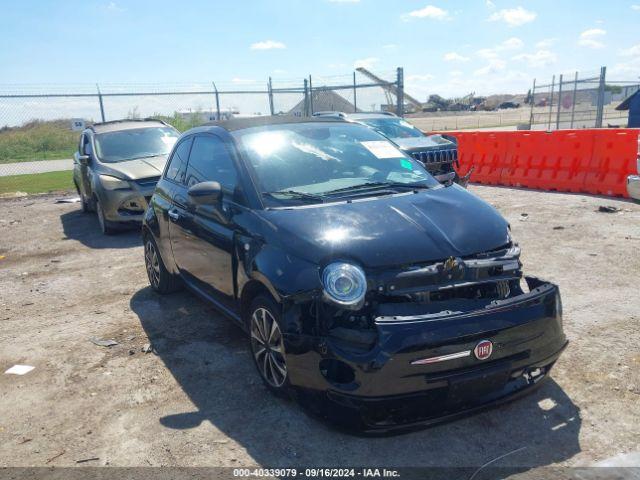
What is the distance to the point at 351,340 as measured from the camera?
2.90 metres

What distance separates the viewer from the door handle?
16.1ft

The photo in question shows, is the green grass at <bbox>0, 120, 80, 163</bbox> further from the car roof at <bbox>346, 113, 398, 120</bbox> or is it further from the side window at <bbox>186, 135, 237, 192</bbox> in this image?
the side window at <bbox>186, 135, 237, 192</bbox>

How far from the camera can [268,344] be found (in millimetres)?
3520

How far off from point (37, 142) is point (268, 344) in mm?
28485

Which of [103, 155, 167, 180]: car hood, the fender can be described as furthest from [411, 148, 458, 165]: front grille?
the fender

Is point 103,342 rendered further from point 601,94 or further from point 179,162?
point 601,94

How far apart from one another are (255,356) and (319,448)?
0.86m

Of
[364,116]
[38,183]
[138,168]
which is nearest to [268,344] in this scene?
[138,168]

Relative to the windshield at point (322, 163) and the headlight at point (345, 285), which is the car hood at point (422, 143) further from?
the headlight at point (345, 285)

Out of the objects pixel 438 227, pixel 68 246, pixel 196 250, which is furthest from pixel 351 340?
pixel 68 246

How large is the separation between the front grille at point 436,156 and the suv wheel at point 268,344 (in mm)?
6287


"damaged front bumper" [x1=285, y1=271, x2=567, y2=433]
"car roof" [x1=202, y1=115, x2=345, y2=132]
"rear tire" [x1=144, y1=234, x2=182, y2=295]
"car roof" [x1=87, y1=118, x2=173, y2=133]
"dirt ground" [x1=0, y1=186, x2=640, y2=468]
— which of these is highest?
"car roof" [x1=202, y1=115, x2=345, y2=132]

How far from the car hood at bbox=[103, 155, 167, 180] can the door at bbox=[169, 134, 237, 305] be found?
A: 4.12 metres

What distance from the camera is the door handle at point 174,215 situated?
4910 mm
